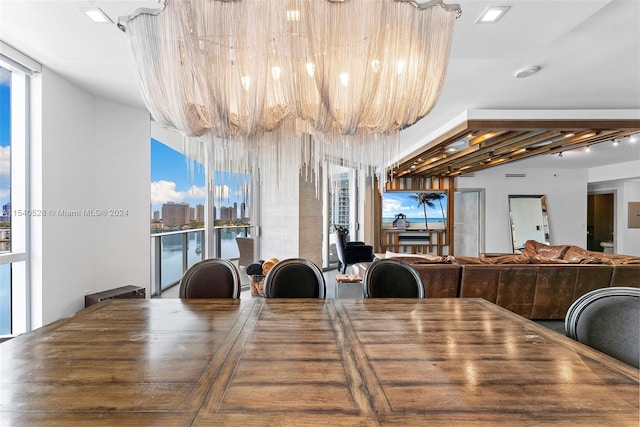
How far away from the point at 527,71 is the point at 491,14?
1177 mm

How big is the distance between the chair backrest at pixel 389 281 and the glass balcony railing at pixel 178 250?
312 cm

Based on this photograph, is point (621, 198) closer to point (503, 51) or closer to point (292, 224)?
point (503, 51)

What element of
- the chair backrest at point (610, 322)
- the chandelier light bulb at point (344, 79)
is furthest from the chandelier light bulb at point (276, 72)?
the chair backrest at point (610, 322)

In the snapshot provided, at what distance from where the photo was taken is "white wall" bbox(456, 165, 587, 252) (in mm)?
7965

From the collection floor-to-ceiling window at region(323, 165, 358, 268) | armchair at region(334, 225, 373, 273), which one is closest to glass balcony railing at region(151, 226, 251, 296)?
armchair at region(334, 225, 373, 273)

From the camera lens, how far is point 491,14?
6.21 feet

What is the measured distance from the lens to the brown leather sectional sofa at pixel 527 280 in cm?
354

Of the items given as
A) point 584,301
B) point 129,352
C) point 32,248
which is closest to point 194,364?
point 129,352

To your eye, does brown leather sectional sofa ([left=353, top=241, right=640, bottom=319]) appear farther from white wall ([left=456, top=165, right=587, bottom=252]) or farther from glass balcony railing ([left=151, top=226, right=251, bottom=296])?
white wall ([left=456, top=165, right=587, bottom=252])

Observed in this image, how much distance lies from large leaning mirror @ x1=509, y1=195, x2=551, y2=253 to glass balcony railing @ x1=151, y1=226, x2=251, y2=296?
6.85 metres

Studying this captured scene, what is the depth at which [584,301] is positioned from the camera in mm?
1478

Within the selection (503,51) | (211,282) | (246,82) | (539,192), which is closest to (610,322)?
(503,51)

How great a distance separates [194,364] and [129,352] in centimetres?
33

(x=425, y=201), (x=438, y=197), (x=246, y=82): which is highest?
(x=246, y=82)
